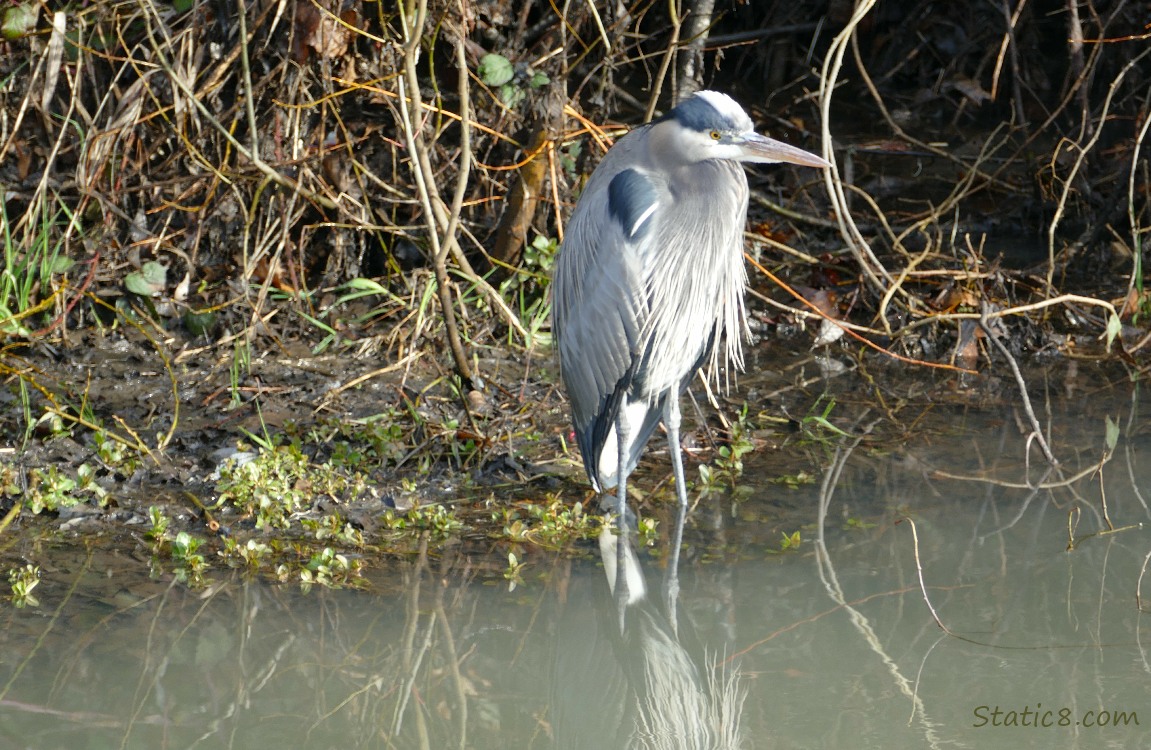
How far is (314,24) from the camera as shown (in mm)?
4402

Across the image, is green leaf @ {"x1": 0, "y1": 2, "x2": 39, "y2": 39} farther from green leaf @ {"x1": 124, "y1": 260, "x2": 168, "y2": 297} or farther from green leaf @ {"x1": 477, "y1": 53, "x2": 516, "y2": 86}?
green leaf @ {"x1": 477, "y1": 53, "x2": 516, "y2": 86}

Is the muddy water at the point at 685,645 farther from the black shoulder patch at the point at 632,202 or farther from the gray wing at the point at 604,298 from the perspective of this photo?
the black shoulder patch at the point at 632,202

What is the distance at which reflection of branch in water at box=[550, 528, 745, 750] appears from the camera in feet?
8.60

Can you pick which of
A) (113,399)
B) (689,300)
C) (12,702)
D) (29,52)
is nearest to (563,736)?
(12,702)

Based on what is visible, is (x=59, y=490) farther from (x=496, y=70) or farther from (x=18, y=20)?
(x=496, y=70)

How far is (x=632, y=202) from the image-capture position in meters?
3.51

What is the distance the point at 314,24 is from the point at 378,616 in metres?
2.29

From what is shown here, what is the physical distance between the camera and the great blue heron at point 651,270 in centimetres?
350

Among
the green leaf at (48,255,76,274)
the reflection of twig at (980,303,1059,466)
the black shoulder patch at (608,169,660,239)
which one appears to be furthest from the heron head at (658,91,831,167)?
the green leaf at (48,255,76,274)

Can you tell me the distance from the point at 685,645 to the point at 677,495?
82cm

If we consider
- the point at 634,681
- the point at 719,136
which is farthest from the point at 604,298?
the point at 634,681

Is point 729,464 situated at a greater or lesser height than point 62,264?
lesser

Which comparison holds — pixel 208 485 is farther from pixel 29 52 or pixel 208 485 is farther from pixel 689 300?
pixel 29 52

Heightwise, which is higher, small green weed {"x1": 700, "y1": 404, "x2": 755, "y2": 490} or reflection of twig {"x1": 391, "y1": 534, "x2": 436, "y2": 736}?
small green weed {"x1": 700, "y1": 404, "x2": 755, "y2": 490}
